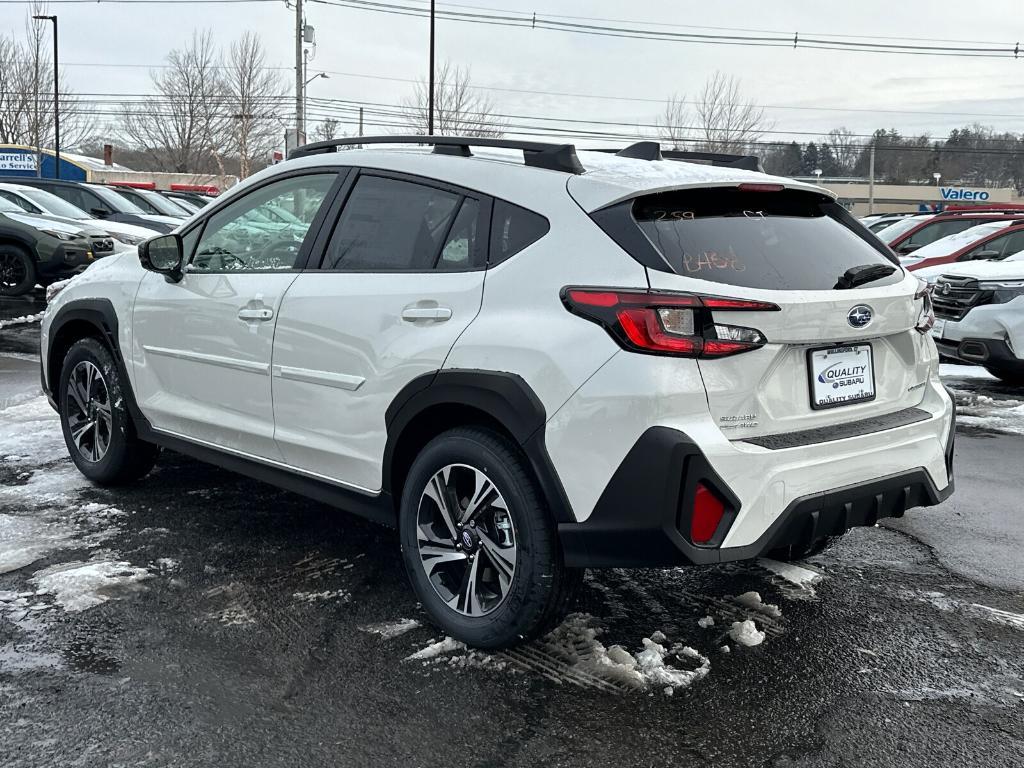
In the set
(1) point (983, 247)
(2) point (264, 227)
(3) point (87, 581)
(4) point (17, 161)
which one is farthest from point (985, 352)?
(4) point (17, 161)

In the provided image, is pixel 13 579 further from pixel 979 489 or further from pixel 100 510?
pixel 979 489

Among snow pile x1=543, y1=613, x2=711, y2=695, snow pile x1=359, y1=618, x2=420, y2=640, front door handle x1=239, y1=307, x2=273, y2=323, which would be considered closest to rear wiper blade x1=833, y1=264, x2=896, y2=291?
snow pile x1=543, y1=613, x2=711, y2=695

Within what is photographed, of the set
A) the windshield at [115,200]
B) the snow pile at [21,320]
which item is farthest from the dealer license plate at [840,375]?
the windshield at [115,200]

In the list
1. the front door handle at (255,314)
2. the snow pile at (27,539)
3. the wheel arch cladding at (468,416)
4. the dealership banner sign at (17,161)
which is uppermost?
the dealership banner sign at (17,161)

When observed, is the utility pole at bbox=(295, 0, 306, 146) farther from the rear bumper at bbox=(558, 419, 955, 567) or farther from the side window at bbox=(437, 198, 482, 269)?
the rear bumper at bbox=(558, 419, 955, 567)

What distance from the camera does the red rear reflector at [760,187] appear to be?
3.28 metres

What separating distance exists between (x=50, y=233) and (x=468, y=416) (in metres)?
12.8

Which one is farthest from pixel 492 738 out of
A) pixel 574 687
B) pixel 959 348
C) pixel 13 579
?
pixel 959 348

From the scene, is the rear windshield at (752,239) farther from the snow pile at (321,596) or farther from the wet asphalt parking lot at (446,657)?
the snow pile at (321,596)

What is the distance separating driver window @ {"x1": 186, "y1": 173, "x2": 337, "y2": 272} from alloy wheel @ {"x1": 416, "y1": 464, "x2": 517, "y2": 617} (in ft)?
4.19

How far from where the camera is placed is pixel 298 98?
31984mm

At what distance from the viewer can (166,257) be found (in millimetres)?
4547

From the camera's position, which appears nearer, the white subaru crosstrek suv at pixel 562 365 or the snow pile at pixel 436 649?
the white subaru crosstrek suv at pixel 562 365

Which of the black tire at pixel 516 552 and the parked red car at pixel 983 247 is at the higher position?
the parked red car at pixel 983 247
